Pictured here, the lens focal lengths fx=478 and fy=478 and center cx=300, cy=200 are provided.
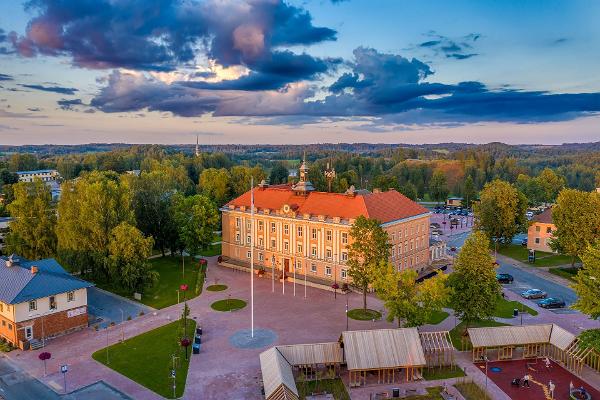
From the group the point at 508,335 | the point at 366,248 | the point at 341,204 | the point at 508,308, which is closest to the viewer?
the point at 508,335

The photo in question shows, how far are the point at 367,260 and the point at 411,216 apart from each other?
1793cm

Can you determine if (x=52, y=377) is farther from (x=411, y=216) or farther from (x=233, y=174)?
(x=233, y=174)

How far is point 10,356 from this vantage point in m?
37.9

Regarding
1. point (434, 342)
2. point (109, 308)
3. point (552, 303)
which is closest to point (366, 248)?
point (434, 342)

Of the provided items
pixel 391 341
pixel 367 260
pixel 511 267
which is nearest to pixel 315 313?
pixel 367 260

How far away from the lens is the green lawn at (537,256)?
67688 mm

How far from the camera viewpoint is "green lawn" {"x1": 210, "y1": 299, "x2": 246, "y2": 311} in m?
49.3

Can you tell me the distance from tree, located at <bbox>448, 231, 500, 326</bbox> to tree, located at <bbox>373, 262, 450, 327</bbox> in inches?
55.5

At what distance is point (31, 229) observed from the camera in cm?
5691

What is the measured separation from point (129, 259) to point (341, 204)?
84.6ft

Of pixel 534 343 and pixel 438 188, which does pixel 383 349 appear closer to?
pixel 534 343

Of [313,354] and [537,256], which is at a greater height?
[313,354]

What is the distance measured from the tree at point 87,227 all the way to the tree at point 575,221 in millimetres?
54838

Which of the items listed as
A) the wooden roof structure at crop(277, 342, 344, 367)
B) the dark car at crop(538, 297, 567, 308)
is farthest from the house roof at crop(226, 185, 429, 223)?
the wooden roof structure at crop(277, 342, 344, 367)
